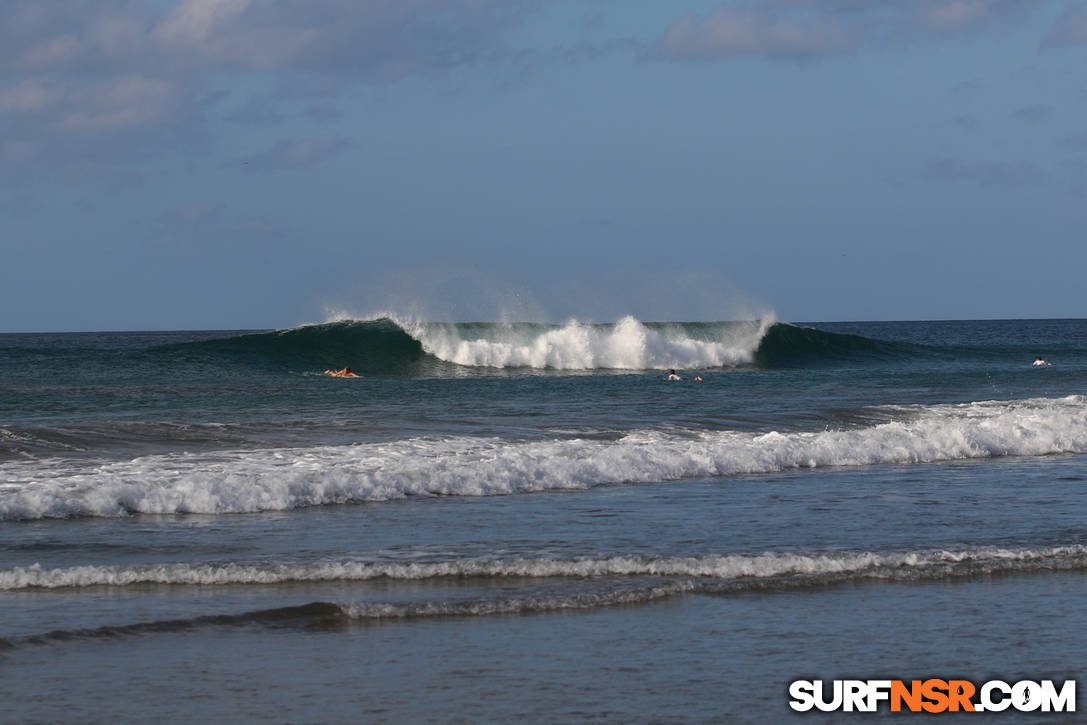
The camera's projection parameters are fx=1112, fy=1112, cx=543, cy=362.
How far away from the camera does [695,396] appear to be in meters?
23.3

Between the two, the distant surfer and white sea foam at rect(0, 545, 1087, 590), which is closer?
white sea foam at rect(0, 545, 1087, 590)

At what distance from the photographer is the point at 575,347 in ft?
121

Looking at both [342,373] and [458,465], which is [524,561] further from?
[342,373]

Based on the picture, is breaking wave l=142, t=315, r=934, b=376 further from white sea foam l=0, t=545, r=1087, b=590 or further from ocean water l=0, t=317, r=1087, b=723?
white sea foam l=0, t=545, r=1087, b=590

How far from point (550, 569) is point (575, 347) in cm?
2976

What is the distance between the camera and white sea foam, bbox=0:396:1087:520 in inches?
392

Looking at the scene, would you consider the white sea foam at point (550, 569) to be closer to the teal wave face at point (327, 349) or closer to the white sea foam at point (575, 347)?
the teal wave face at point (327, 349)

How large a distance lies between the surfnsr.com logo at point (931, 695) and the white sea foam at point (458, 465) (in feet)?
20.0

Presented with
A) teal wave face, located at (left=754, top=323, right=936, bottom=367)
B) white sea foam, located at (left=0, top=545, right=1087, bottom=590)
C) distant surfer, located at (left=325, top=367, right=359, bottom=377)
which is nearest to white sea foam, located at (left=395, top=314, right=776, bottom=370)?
teal wave face, located at (left=754, top=323, right=936, bottom=367)

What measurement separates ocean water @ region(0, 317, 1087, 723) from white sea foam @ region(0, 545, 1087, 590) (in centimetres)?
3

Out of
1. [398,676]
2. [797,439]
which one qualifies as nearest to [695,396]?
[797,439]

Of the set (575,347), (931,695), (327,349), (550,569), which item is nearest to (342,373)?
(327,349)

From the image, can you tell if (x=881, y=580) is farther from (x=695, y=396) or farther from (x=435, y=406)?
(x=695, y=396)

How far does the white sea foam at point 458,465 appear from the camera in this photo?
32.6 feet
